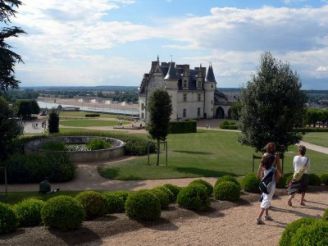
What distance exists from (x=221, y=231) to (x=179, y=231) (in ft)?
3.26

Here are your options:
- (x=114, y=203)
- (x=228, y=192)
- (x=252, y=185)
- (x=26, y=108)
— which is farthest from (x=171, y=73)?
(x=114, y=203)

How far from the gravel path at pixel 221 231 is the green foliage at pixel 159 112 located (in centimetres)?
1218

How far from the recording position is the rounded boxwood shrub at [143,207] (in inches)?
427

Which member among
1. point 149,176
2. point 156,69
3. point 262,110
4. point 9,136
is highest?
point 156,69

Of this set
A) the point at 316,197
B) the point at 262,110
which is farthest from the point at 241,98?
the point at 316,197

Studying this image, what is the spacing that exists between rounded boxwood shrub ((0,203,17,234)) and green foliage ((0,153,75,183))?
10.8 metres

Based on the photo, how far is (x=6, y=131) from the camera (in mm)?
17375

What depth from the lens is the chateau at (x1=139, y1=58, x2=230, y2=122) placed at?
66125 millimetres

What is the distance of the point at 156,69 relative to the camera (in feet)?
218

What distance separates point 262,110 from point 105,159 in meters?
11.9

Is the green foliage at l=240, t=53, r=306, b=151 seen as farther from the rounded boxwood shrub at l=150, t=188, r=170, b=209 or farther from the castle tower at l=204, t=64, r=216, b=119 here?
the castle tower at l=204, t=64, r=216, b=119

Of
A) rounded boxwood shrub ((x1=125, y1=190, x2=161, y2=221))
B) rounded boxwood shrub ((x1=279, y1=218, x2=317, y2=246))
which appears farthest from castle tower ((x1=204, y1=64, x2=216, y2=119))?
rounded boxwood shrub ((x1=279, y1=218, x2=317, y2=246))

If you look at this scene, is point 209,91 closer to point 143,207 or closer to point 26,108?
point 26,108

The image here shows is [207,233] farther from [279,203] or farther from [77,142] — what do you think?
[77,142]
